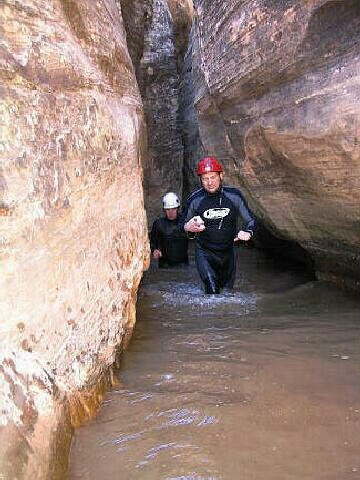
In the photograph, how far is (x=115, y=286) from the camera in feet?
10.00

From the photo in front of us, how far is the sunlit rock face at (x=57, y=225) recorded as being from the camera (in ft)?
6.40

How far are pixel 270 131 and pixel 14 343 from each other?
3.39 m

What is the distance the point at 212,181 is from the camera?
5559 mm

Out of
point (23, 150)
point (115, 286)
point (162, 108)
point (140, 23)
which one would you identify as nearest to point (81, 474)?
point (115, 286)

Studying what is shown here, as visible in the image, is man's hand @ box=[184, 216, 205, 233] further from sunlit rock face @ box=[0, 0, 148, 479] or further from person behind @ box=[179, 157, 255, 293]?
sunlit rock face @ box=[0, 0, 148, 479]

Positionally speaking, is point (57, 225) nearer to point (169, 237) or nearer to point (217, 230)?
point (217, 230)

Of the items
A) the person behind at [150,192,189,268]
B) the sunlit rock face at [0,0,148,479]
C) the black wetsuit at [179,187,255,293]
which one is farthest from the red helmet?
the sunlit rock face at [0,0,148,479]

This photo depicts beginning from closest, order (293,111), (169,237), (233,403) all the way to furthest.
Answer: (233,403)
(293,111)
(169,237)

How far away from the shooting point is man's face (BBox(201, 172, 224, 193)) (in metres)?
5.54

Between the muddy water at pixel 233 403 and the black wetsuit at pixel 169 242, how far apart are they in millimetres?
2706

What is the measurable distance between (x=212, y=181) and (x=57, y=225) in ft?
11.1

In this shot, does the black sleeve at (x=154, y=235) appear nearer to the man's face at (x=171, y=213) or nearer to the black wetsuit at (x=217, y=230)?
the man's face at (x=171, y=213)

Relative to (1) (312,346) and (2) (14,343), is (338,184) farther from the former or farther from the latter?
(2) (14,343)

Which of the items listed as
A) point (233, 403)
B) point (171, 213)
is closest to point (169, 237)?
point (171, 213)
